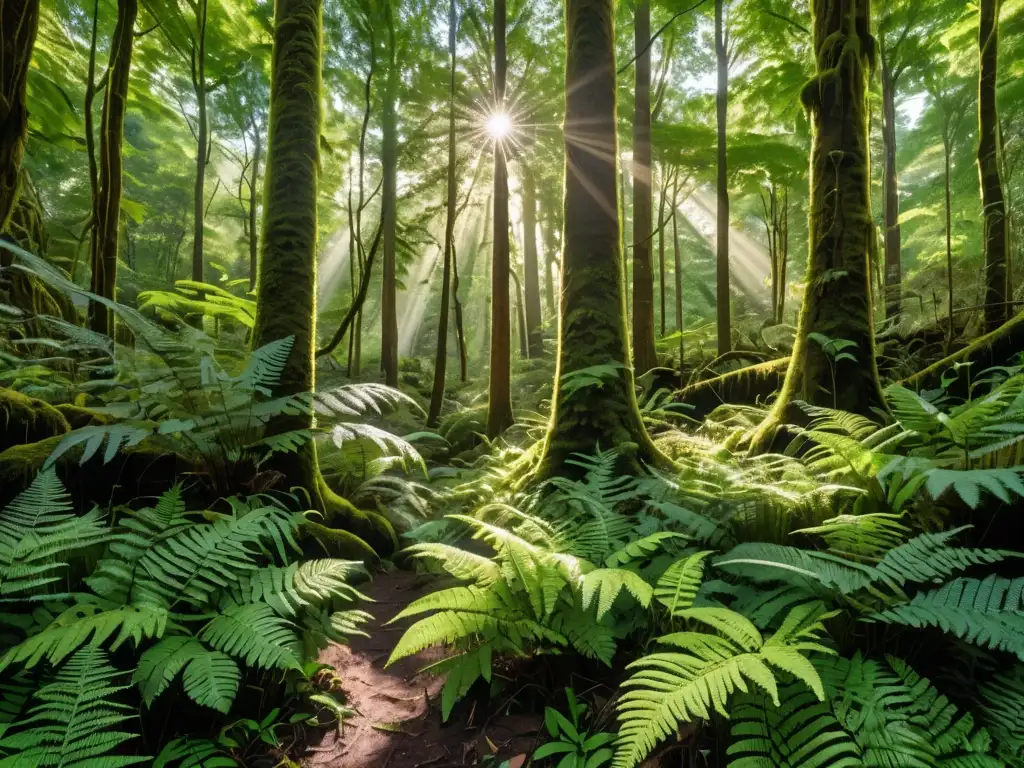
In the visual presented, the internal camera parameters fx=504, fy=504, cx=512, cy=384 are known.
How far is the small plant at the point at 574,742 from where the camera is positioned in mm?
1759

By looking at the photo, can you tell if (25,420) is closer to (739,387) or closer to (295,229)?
Result: (295,229)

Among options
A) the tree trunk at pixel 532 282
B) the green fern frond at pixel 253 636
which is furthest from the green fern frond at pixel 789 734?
the tree trunk at pixel 532 282

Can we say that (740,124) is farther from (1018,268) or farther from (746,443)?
(746,443)

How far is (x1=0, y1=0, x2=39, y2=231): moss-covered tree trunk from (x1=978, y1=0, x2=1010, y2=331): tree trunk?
10.4 meters

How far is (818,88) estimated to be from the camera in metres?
5.05

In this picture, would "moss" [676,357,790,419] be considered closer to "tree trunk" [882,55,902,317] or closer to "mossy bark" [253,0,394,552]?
"mossy bark" [253,0,394,552]

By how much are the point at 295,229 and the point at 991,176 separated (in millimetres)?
9029

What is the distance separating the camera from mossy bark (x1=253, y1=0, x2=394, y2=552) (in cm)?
434

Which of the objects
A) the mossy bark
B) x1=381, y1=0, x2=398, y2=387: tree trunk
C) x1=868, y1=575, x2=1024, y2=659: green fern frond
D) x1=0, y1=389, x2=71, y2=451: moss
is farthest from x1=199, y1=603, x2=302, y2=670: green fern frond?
x1=381, y1=0, x2=398, y2=387: tree trunk

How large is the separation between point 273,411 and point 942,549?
3.85 meters

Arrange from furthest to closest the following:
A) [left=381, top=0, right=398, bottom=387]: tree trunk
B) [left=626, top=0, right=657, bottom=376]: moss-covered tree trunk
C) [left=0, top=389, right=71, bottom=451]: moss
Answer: [left=381, top=0, right=398, bottom=387]: tree trunk < [left=626, top=0, right=657, bottom=376]: moss-covered tree trunk < [left=0, top=389, right=71, bottom=451]: moss

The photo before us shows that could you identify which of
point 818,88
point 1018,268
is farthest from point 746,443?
point 1018,268

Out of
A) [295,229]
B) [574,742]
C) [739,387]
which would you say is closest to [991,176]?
[739,387]

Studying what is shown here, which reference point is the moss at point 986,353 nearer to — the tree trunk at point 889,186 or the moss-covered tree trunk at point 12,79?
the tree trunk at point 889,186
